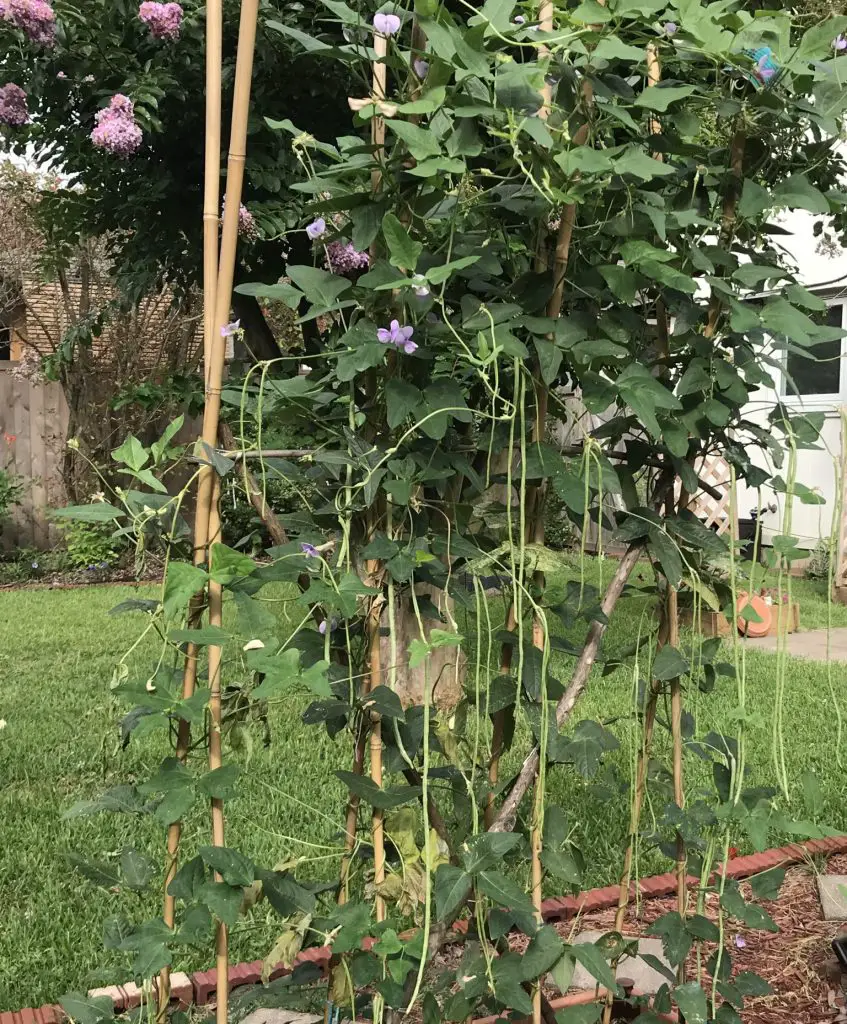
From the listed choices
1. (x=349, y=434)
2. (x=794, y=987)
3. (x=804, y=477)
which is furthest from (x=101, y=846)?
(x=804, y=477)

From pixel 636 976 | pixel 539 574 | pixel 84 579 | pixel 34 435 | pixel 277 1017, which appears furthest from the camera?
pixel 34 435

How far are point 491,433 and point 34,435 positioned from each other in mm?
7722

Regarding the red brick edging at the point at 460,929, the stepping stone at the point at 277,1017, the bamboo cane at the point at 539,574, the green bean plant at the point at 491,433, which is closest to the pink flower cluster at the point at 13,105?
the green bean plant at the point at 491,433

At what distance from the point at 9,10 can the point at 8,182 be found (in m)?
6.22

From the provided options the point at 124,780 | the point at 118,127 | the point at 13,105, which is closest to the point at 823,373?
the point at 118,127

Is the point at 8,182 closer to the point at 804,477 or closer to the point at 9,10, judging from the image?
the point at 9,10

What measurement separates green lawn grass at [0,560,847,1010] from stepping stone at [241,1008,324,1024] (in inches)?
6.2

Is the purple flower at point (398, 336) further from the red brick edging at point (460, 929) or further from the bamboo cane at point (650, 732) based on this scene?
the red brick edging at point (460, 929)

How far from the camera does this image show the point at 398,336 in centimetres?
96

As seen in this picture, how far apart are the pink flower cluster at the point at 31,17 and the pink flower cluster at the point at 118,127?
32cm

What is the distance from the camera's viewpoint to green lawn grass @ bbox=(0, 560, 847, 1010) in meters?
1.82

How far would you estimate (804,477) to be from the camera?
7.33 meters

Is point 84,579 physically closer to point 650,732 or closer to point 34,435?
point 34,435

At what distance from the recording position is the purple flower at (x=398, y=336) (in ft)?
3.14
